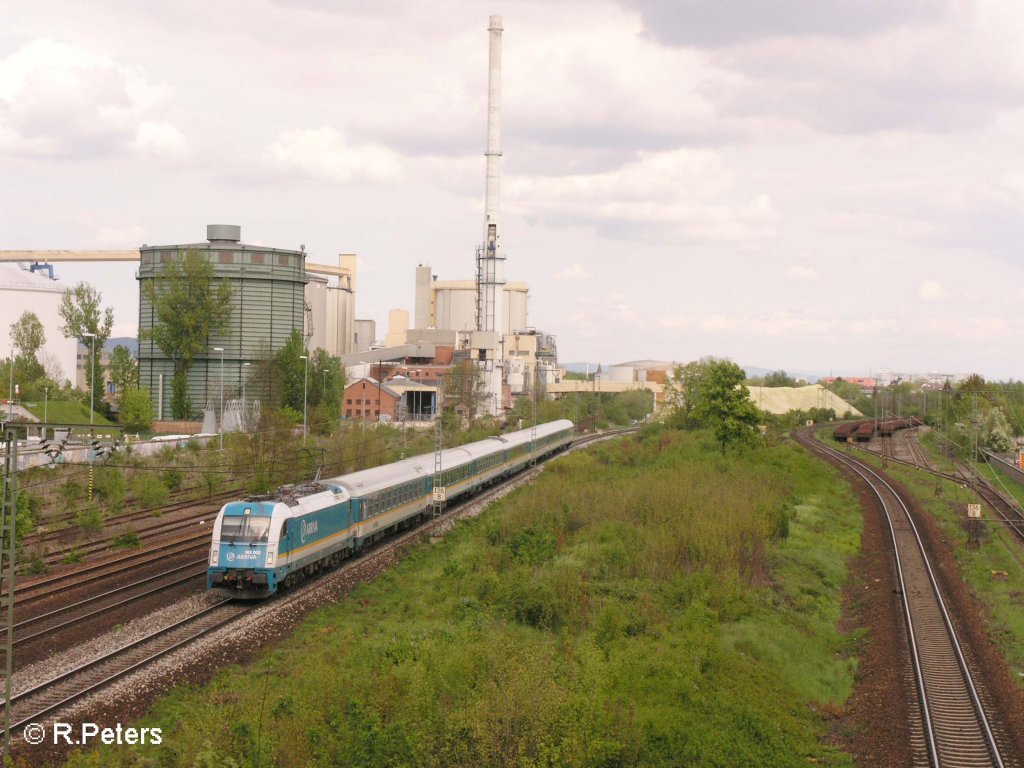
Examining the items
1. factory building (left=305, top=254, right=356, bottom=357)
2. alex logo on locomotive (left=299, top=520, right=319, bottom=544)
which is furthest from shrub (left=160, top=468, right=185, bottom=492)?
factory building (left=305, top=254, right=356, bottom=357)

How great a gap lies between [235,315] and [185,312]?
20.6ft

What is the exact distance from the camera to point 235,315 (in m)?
95.9

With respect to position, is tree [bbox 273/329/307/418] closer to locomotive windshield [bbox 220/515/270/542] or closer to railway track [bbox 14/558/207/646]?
railway track [bbox 14/558/207/646]

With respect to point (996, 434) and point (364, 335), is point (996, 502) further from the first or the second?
point (364, 335)

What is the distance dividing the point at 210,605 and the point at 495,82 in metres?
91.4

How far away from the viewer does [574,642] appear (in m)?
23.1

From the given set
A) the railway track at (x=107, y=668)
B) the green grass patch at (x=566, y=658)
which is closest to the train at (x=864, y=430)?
the green grass patch at (x=566, y=658)

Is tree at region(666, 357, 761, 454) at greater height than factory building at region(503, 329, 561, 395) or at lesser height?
lesser

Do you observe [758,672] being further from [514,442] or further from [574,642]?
[514,442]

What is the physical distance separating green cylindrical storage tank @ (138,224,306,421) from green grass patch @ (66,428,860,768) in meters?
58.5

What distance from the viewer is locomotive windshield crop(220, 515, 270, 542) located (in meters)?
27.3

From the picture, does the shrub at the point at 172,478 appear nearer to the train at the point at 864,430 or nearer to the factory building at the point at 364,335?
the train at the point at 864,430

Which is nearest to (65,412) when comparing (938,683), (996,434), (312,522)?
(312,522)

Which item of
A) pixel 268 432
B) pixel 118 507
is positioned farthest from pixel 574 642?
pixel 268 432
